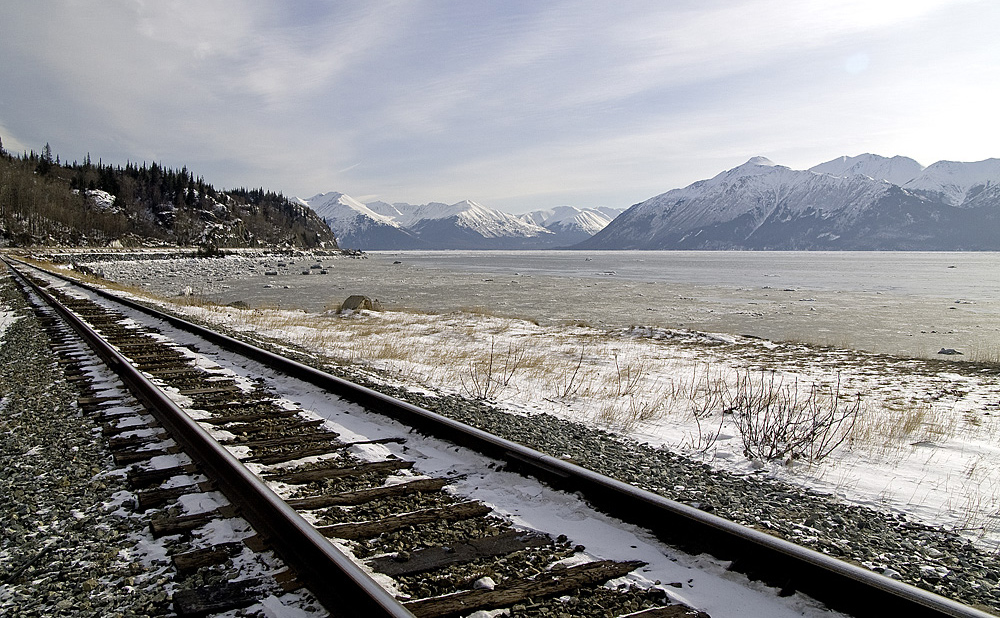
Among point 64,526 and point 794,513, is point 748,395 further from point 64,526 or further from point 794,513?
point 64,526

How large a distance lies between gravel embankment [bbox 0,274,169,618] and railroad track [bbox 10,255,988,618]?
0.68ft

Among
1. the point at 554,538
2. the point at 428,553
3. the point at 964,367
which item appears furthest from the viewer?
the point at 964,367

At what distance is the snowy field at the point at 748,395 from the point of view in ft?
17.8

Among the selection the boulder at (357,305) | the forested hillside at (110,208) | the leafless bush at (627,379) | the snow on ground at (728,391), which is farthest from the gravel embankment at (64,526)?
the forested hillside at (110,208)

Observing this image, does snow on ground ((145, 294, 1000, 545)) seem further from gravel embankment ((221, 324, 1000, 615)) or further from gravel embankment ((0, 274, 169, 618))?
gravel embankment ((0, 274, 169, 618))

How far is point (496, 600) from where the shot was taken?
2.73 m

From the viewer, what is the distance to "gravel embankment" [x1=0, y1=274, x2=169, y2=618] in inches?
111

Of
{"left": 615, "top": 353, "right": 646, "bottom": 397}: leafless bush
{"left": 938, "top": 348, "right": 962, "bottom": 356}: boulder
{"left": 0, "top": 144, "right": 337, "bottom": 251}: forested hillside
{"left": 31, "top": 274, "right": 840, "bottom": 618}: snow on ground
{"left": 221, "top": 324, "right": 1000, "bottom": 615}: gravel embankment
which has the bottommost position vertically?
Result: {"left": 938, "top": 348, "right": 962, "bottom": 356}: boulder

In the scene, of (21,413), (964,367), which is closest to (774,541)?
(21,413)

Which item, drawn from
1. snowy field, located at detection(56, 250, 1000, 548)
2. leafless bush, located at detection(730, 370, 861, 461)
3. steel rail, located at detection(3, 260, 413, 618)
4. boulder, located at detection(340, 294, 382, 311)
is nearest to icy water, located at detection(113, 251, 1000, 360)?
boulder, located at detection(340, 294, 382, 311)

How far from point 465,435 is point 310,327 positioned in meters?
14.5

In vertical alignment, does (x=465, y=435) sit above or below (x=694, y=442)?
above

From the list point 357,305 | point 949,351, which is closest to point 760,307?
point 949,351

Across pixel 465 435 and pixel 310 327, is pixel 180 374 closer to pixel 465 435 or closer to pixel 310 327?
pixel 465 435
